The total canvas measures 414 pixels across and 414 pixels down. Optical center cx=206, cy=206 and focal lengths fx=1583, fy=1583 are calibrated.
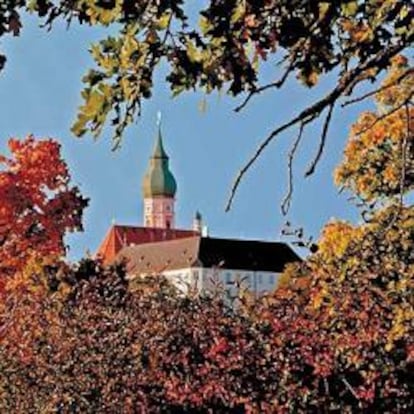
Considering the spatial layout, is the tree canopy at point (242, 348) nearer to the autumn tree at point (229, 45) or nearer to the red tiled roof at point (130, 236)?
the autumn tree at point (229, 45)

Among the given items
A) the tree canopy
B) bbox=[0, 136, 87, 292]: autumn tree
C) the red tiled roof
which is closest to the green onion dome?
the red tiled roof

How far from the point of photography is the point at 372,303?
1728 cm

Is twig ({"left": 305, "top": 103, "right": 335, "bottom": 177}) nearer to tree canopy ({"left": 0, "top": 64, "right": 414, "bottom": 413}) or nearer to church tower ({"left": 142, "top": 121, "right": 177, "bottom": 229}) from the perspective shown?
tree canopy ({"left": 0, "top": 64, "right": 414, "bottom": 413})

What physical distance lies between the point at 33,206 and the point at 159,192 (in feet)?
326

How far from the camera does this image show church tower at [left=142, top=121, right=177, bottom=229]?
13525 centimetres

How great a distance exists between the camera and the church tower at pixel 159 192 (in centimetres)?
13525

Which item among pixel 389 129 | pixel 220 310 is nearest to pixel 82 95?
pixel 220 310

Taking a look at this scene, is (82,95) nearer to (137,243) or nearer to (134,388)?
(134,388)

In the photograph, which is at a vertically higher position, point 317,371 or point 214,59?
point 317,371

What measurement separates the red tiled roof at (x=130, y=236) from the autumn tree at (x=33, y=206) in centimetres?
6220

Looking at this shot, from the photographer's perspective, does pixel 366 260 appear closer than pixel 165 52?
No

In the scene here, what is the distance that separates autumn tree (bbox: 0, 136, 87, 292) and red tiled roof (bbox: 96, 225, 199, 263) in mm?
62204

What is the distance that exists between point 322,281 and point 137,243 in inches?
3869

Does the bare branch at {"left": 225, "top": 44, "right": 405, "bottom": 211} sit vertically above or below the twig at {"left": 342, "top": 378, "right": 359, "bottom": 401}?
below
